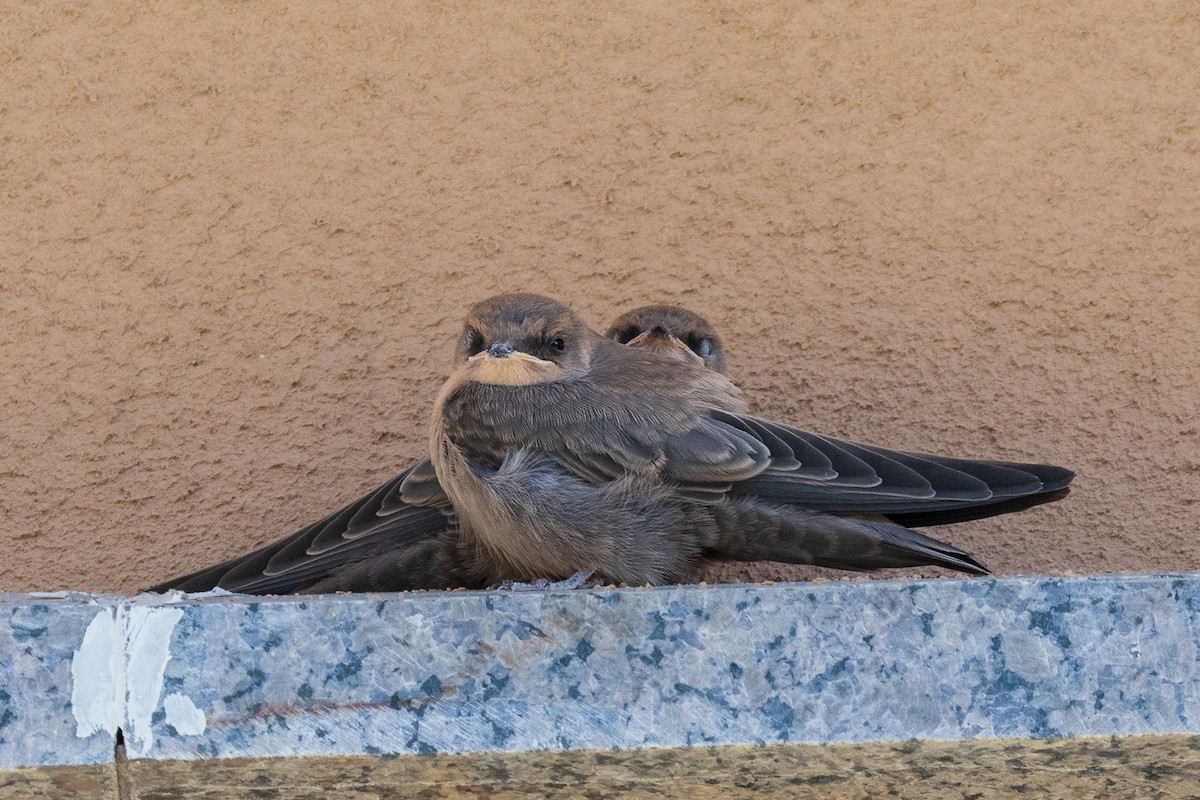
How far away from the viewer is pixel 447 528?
84.8 inches

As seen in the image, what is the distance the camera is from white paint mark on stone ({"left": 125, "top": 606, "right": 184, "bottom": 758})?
4.56 feet

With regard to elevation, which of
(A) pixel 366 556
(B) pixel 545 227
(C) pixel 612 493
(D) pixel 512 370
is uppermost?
(B) pixel 545 227

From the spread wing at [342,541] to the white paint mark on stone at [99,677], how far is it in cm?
63

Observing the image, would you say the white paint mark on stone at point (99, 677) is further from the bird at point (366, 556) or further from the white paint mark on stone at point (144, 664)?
the bird at point (366, 556)

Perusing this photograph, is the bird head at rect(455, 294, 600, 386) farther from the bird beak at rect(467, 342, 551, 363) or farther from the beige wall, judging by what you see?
the beige wall

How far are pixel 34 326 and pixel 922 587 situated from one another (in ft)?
5.48

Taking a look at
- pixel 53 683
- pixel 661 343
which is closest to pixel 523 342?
pixel 661 343

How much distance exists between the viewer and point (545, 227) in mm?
2506

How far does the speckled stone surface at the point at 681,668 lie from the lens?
1.37 m

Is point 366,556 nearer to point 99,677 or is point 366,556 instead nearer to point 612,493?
point 612,493

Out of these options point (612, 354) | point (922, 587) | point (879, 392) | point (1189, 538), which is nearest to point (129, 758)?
point (922, 587)

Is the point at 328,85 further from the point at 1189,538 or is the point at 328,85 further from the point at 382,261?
the point at 1189,538

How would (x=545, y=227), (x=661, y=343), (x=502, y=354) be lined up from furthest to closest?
(x=545, y=227), (x=661, y=343), (x=502, y=354)

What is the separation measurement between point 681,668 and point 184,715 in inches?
18.5
